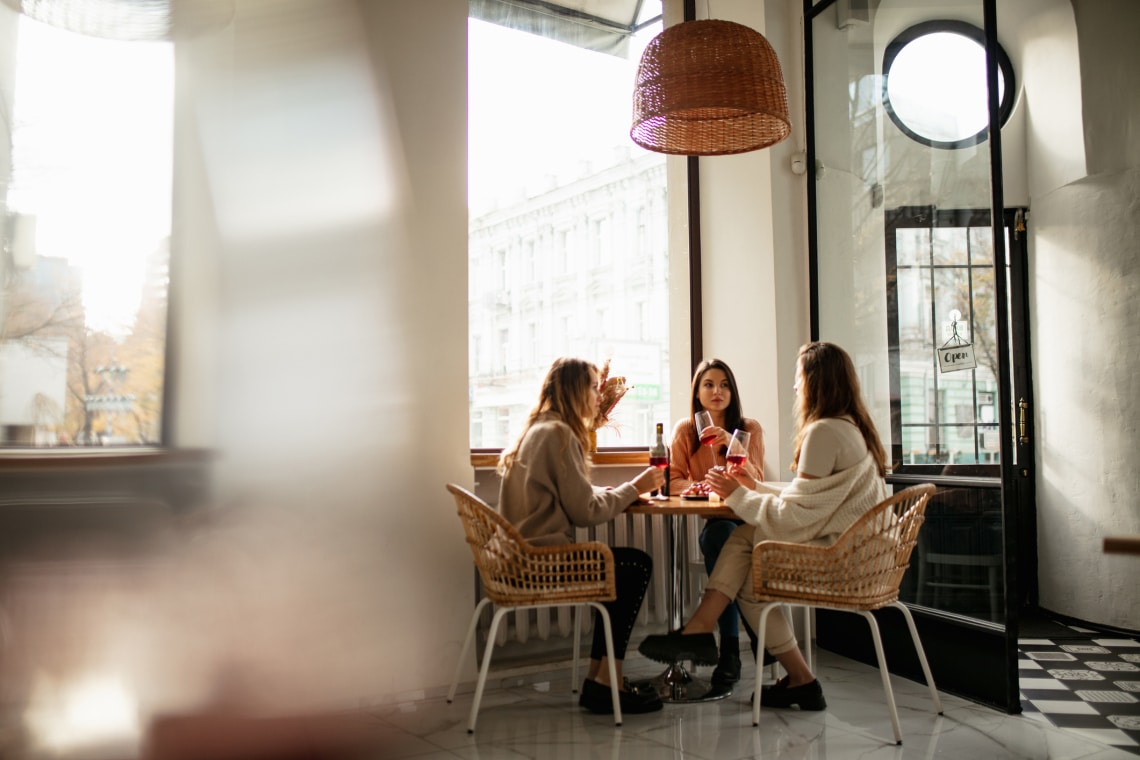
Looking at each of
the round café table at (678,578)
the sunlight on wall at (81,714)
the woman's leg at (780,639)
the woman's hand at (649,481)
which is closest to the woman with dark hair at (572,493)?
the woman's hand at (649,481)

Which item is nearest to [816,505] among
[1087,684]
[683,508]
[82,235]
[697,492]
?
[683,508]

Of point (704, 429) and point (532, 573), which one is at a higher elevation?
point (704, 429)

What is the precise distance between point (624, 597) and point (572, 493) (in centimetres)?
45

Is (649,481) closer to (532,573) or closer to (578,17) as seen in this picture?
(532,573)

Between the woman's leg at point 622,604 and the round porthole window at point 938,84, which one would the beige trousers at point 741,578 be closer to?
the woman's leg at point 622,604

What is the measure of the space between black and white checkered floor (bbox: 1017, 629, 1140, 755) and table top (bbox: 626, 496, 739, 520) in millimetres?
1297

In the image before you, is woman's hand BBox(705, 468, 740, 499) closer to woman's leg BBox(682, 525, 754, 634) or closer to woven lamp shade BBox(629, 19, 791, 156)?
woman's leg BBox(682, 525, 754, 634)

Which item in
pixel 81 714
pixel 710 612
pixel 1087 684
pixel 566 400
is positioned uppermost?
pixel 566 400

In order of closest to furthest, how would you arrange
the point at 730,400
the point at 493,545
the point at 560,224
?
the point at 493,545, the point at 730,400, the point at 560,224

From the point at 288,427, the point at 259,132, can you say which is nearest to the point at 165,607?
the point at 288,427

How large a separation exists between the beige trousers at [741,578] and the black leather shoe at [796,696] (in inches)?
5.2

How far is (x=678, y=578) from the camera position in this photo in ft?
11.4

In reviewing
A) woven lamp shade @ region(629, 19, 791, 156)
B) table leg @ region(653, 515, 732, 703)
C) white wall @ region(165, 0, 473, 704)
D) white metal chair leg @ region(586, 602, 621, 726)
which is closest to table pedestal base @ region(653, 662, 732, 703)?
table leg @ region(653, 515, 732, 703)

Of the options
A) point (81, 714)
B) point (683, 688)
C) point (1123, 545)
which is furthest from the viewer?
point (683, 688)
